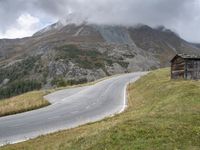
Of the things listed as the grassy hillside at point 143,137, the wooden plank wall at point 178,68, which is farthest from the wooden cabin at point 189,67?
the grassy hillside at point 143,137

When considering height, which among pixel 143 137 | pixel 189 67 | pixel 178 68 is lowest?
pixel 143 137

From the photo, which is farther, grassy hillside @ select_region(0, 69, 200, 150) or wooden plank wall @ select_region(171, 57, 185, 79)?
wooden plank wall @ select_region(171, 57, 185, 79)

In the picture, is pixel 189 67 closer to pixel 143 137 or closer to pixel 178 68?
pixel 178 68

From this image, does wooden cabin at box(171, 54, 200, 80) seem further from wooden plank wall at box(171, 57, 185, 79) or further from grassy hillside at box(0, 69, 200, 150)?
grassy hillside at box(0, 69, 200, 150)

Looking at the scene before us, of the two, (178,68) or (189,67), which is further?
(178,68)

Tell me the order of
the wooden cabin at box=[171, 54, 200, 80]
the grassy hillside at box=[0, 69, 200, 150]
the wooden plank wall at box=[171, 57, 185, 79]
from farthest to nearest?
the wooden plank wall at box=[171, 57, 185, 79] < the wooden cabin at box=[171, 54, 200, 80] < the grassy hillside at box=[0, 69, 200, 150]

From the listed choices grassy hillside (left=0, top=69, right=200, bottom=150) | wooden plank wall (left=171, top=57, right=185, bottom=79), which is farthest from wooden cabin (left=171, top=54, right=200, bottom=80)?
grassy hillside (left=0, top=69, right=200, bottom=150)


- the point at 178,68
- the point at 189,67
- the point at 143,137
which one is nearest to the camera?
the point at 143,137

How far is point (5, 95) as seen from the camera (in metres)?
190

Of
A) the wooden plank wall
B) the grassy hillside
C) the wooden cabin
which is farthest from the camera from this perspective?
the wooden plank wall

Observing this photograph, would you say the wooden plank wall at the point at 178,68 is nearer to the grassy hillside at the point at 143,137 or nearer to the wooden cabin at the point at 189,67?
the wooden cabin at the point at 189,67

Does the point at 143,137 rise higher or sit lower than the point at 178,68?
lower

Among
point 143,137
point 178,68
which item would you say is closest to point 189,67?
point 178,68

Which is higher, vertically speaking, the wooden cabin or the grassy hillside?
the wooden cabin
